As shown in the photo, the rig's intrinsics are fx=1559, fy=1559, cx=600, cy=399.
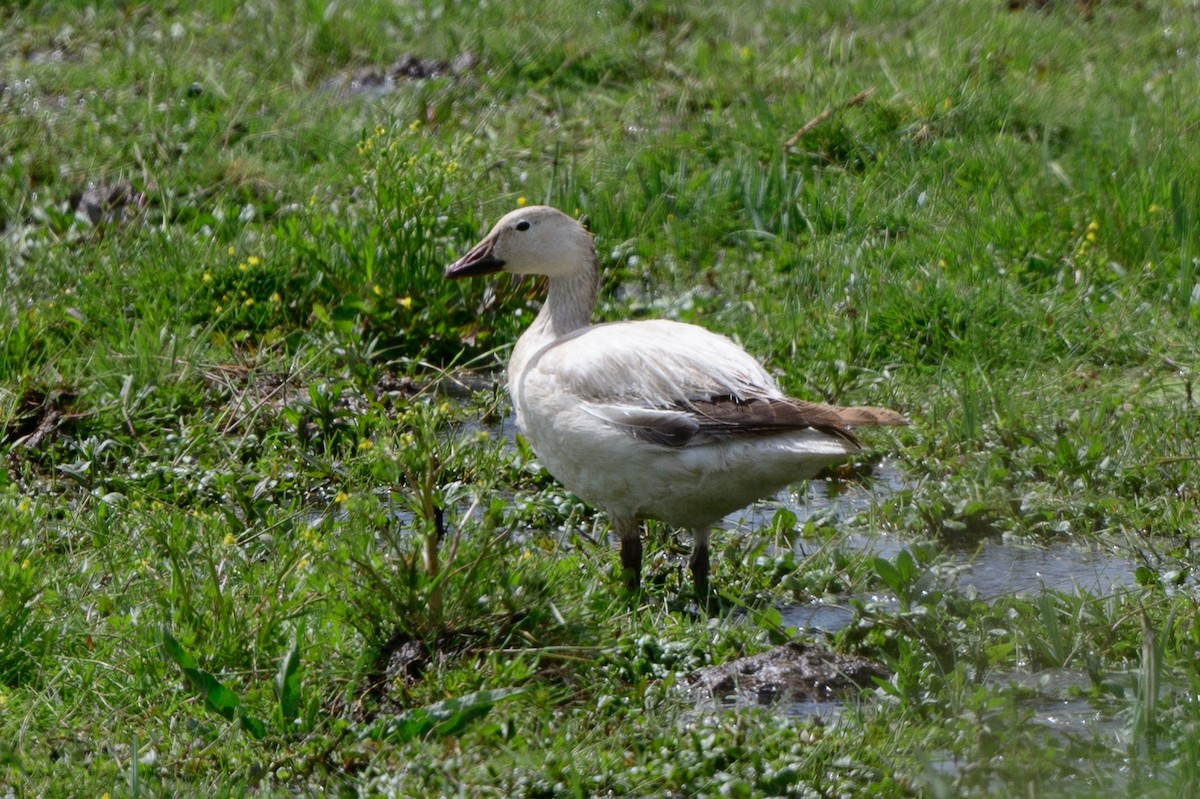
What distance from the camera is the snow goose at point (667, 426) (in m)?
4.36

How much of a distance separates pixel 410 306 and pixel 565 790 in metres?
3.04

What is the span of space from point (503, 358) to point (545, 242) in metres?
1.02

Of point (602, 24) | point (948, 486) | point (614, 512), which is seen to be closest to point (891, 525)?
point (948, 486)

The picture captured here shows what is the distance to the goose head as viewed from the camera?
5395mm

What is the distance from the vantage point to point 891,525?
16.7ft

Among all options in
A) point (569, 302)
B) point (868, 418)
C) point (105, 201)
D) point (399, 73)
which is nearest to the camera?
point (868, 418)

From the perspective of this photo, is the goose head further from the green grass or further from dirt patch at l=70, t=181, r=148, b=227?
dirt patch at l=70, t=181, r=148, b=227

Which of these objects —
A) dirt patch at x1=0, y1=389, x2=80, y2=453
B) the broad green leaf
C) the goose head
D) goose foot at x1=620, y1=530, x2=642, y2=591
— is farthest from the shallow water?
dirt patch at x1=0, y1=389, x2=80, y2=453

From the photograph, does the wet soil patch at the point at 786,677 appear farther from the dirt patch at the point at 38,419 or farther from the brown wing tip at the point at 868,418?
the dirt patch at the point at 38,419

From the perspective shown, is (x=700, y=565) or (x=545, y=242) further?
(x=545, y=242)

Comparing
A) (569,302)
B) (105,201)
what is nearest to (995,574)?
(569,302)

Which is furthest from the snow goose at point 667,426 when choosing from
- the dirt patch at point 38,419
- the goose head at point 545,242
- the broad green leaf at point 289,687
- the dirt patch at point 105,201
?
the dirt patch at point 105,201

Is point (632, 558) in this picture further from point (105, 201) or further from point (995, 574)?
point (105, 201)

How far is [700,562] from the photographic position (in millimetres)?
4629
